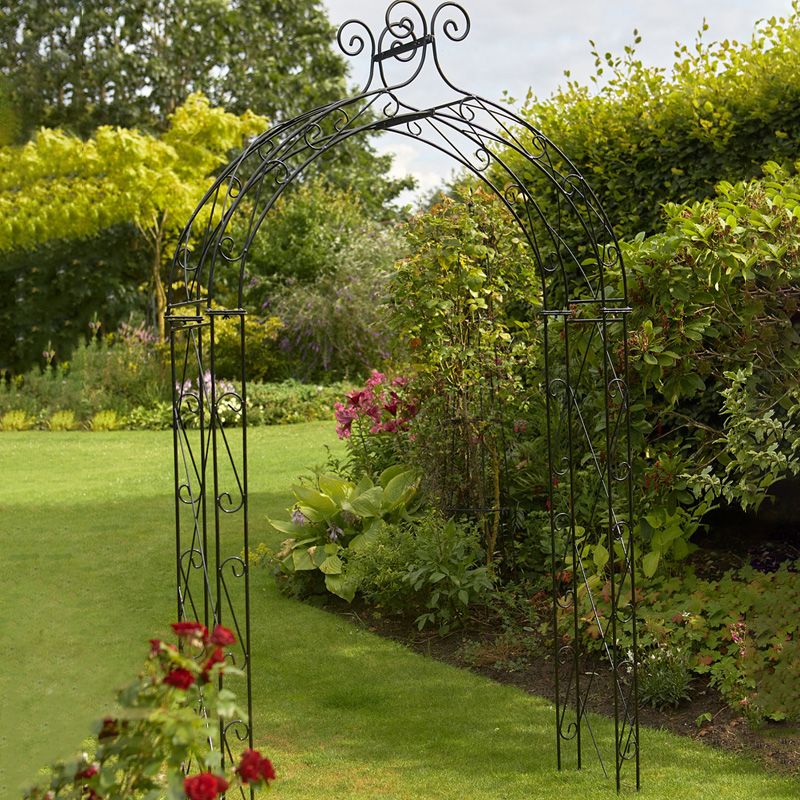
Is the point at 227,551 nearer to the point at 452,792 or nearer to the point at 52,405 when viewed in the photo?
the point at 452,792

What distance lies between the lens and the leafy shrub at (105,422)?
12055mm

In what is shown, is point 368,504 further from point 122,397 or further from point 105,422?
point 122,397

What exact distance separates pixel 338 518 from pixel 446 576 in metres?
0.94

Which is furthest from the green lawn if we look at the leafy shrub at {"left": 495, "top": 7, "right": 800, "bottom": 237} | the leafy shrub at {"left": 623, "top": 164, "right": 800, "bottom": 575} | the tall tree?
the tall tree

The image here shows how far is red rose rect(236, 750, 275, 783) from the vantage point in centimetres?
197

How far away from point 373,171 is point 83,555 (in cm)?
1783

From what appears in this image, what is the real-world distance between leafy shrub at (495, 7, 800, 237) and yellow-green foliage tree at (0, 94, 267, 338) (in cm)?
948

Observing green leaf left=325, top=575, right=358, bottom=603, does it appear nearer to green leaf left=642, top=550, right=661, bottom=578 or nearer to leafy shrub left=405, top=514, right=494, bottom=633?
leafy shrub left=405, top=514, right=494, bottom=633

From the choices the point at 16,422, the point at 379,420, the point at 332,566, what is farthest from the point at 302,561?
the point at 16,422

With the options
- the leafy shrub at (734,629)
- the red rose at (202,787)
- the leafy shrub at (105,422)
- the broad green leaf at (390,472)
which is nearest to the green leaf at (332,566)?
the broad green leaf at (390,472)

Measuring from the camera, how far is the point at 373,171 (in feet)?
75.8

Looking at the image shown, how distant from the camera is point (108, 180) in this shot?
49.1ft

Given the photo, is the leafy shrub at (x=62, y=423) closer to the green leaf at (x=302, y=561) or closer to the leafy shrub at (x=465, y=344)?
the green leaf at (x=302, y=561)

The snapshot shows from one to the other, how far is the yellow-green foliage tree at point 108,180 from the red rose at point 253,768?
13599mm
